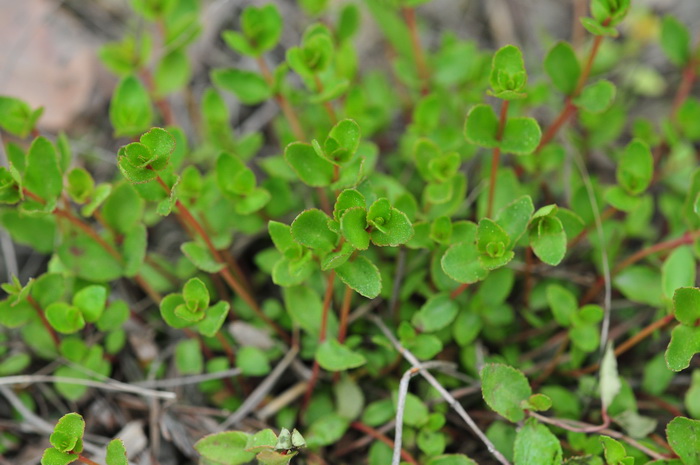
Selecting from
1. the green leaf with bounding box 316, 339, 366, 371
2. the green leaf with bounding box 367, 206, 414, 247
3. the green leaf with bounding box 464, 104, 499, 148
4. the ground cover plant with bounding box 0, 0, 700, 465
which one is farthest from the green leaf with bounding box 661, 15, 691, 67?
the green leaf with bounding box 316, 339, 366, 371

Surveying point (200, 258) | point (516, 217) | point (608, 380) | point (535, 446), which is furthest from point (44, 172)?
point (608, 380)

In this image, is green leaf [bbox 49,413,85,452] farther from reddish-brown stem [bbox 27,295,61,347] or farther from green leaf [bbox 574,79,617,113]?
green leaf [bbox 574,79,617,113]

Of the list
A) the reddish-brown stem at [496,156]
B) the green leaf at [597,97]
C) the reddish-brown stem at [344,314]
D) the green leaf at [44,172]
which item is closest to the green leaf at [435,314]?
the reddish-brown stem at [344,314]

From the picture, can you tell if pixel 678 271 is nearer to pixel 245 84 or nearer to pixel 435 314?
pixel 435 314

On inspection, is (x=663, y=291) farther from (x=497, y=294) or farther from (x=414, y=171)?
(x=414, y=171)

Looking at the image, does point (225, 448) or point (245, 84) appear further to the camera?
point (245, 84)

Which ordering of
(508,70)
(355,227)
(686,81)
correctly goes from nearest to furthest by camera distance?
(355,227), (508,70), (686,81)
